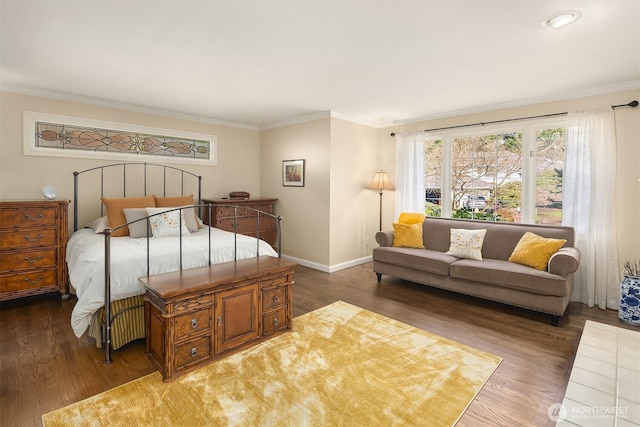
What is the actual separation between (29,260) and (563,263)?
5591 millimetres

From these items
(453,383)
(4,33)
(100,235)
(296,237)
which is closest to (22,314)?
(100,235)

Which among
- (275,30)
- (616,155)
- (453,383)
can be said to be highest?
(275,30)

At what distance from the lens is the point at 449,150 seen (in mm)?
5027

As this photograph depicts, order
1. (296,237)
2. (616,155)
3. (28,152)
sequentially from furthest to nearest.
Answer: (296,237)
(28,152)
(616,155)

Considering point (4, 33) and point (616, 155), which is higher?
point (4, 33)

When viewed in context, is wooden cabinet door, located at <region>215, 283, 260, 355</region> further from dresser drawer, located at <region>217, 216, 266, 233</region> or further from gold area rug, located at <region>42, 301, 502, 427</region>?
dresser drawer, located at <region>217, 216, 266, 233</region>

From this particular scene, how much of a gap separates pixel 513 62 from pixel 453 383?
2.80 meters

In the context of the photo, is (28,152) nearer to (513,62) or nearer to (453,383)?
(453,383)

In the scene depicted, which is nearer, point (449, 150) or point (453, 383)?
point (453, 383)

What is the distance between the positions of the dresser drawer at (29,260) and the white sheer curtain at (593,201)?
6076 mm

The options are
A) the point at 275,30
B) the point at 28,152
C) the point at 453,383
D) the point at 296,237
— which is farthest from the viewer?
the point at 296,237

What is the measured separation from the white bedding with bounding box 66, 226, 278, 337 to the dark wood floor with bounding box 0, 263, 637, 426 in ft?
1.20

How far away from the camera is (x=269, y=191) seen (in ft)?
20.0

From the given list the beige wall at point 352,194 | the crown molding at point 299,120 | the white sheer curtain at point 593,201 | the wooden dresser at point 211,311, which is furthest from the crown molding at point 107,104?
the white sheer curtain at point 593,201
